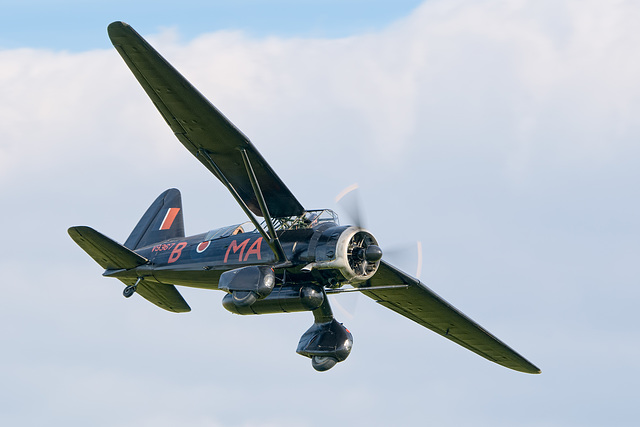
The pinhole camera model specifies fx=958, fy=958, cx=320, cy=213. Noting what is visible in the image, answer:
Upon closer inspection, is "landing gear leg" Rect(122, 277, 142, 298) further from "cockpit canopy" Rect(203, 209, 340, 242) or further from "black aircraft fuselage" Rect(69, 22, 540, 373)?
"cockpit canopy" Rect(203, 209, 340, 242)

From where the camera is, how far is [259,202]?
1936cm

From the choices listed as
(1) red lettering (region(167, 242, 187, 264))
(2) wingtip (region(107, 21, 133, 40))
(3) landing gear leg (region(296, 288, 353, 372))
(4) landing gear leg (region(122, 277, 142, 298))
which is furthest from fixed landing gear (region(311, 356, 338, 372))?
(2) wingtip (region(107, 21, 133, 40))

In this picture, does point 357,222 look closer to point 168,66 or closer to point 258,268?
point 258,268

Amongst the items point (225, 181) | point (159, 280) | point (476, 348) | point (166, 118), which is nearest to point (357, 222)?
point (225, 181)

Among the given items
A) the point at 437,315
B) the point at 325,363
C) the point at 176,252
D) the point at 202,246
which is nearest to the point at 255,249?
the point at 202,246

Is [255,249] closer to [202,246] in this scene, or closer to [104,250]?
[202,246]

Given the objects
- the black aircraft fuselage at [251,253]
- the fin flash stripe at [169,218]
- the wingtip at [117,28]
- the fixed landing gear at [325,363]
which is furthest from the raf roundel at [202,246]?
the wingtip at [117,28]

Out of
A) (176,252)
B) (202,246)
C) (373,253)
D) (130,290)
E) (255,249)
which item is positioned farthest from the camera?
(130,290)

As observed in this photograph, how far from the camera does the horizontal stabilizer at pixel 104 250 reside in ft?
73.3

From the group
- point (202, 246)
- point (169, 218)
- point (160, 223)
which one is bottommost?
point (202, 246)

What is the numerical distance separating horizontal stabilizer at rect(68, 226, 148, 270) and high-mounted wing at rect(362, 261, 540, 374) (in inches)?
225

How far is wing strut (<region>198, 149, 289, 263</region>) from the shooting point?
19328 mm

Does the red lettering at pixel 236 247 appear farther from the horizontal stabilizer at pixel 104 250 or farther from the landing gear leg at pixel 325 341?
the horizontal stabilizer at pixel 104 250

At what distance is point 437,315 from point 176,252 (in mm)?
6664
